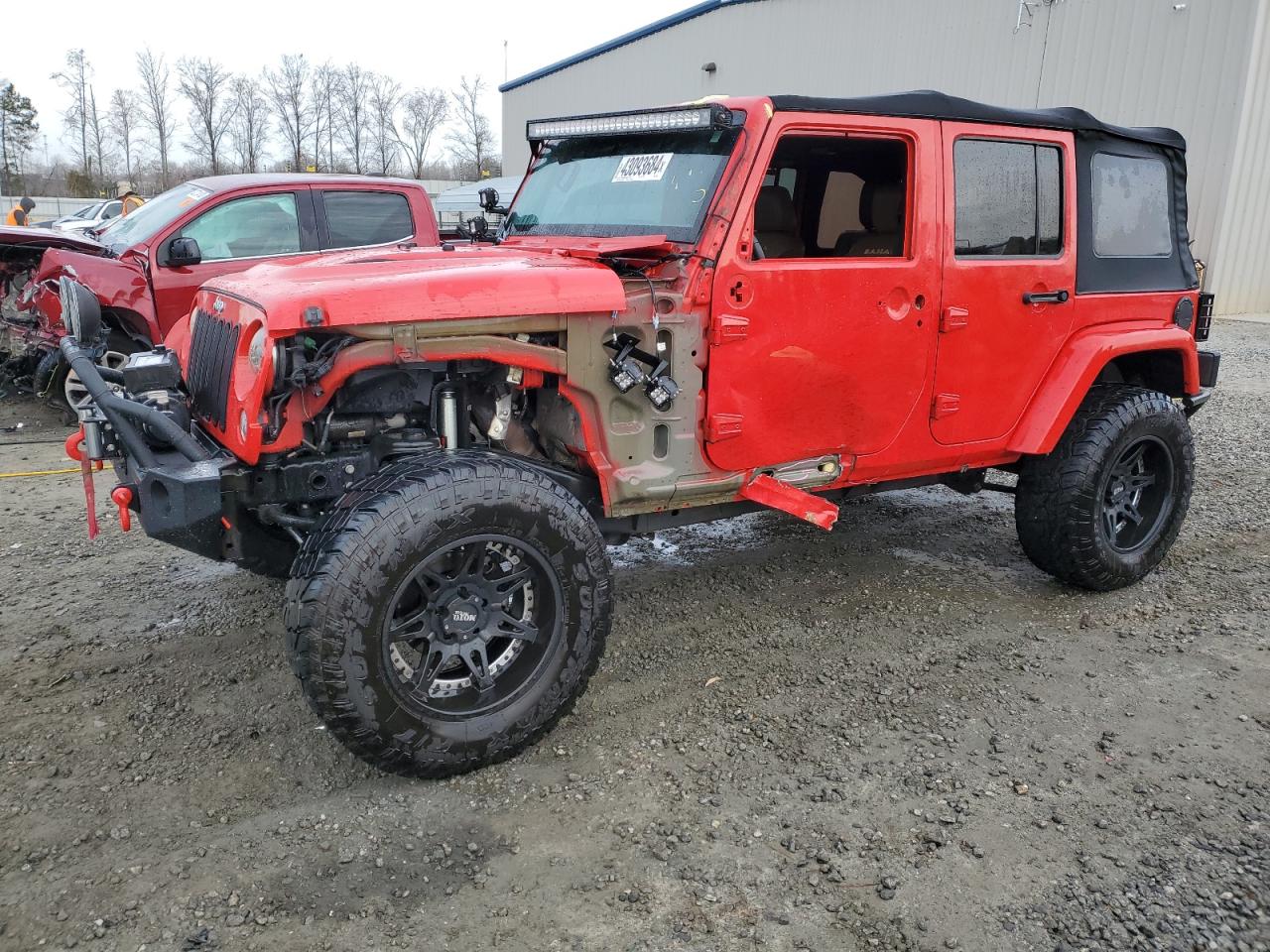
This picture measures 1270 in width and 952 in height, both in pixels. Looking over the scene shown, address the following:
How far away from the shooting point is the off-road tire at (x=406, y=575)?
271cm

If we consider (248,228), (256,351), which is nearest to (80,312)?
(256,351)

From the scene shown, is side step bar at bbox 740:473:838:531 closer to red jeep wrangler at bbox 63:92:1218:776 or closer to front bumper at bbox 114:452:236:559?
red jeep wrangler at bbox 63:92:1218:776

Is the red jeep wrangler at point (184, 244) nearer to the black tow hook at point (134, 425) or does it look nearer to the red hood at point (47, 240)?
the red hood at point (47, 240)

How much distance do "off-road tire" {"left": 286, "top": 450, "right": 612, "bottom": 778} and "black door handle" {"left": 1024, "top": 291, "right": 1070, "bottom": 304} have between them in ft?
7.32

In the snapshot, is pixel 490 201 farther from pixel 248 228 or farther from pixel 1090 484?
pixel 1090 484

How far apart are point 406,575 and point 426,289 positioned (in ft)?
2.82

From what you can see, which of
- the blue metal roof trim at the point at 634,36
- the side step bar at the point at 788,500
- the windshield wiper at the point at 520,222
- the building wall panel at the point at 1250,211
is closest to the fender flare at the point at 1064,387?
the side step bar at the point at 788,500

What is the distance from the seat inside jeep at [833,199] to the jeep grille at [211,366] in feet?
6.45

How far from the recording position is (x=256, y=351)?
2.89 metres

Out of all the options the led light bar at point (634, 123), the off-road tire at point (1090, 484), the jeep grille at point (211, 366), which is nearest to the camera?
the jeep grille at point (211, 366)

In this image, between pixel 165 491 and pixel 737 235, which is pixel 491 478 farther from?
pixel 737 235

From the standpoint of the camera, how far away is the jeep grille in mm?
3078

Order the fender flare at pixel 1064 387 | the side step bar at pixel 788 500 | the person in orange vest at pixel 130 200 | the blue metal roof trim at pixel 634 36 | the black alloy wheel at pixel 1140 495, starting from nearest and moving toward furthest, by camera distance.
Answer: the side step bar at pixel 788 500, the fender flare at pixel 1064 387, the black alloy wheel at pixel 1140 495, the person in orange vest at pixel 130 200, the blue metal roof trim at pixel 634 36

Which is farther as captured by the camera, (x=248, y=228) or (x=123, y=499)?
(x=248, y=228)
